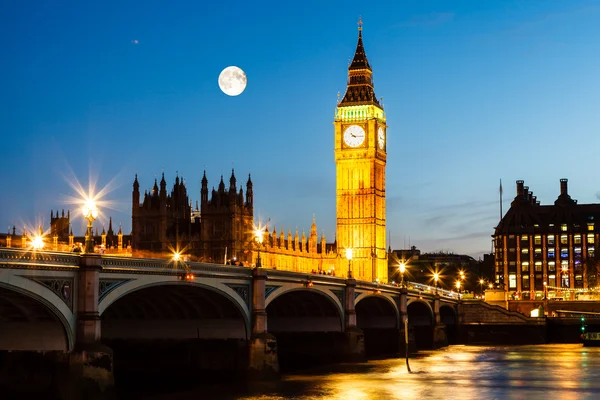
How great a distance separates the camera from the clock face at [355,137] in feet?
527

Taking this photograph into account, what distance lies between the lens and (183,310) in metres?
59.1

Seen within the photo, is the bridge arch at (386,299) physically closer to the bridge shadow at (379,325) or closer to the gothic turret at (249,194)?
the bridge shadow at (379,325)

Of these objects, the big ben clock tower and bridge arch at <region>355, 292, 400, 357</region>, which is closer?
bridge arch at <region>355, 292, 400, 357</region>

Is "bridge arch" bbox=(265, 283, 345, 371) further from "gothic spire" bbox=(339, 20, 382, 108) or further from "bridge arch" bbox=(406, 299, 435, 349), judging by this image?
"gothic spire" bbox=(339, 20, 382, 108)

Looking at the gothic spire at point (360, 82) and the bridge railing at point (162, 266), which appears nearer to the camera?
the bridge railing at point (162, 266)

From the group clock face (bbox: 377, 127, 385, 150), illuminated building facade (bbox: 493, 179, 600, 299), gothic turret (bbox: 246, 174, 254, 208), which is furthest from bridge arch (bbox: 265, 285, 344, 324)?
illuminated building facade (bbox: 493, 179, 600, 299)

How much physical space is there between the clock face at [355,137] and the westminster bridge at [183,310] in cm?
6196

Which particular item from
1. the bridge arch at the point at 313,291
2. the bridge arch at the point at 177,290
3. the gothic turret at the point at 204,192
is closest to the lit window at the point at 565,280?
the gothic turret at the point at 204,192

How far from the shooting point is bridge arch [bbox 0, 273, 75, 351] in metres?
39.3

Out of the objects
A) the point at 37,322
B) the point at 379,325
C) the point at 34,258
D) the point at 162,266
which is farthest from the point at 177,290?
the point at 379,325

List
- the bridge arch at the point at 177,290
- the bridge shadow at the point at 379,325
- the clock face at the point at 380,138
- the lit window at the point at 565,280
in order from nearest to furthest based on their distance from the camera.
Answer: the bridge arch at the point at 177,290
the bridge shadow at the point at 379,325
the clock face at the point at 380,138
the lit window at the point at 565,280

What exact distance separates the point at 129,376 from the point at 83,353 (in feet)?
67.7

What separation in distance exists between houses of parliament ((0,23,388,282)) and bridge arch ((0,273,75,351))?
260 ft

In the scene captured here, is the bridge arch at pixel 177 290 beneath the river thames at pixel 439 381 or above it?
above
